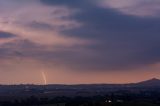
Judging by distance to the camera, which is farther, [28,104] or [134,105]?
[28,104]

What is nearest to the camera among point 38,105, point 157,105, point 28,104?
point 157,105

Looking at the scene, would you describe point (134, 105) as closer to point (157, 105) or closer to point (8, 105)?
point (157, 105)

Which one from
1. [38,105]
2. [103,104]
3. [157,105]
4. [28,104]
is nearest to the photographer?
[103,104]

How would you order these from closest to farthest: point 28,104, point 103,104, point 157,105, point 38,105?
point 103,104
point 157,105
point 38,105
point 28,104

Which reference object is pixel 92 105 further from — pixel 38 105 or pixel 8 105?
pixel 8 105

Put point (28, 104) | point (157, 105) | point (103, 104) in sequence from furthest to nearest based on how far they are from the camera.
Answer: point (28, 104) < point (157, 105) < point (103, 104)

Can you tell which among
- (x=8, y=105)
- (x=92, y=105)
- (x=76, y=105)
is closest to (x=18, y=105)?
(x=8, y=105)

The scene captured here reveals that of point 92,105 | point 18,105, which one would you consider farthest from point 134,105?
point 18,105

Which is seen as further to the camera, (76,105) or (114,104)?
(76,105)
